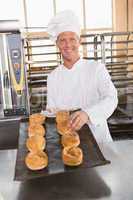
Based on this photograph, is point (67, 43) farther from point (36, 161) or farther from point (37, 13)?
point (37, 13)

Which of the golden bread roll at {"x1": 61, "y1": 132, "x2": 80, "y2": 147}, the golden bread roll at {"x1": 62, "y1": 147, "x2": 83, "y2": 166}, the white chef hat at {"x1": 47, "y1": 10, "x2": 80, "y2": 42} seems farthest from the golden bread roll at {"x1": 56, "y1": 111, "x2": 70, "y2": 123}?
the white chef hat at {"x1": 47, "y1": 10, "x2": 80, "y2": 42}

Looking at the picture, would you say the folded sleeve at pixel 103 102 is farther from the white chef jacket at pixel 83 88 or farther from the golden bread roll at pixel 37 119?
the golden bread roll at pixel 37 119

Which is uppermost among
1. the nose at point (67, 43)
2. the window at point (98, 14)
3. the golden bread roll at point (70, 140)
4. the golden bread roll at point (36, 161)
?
the window at point (98, 14)

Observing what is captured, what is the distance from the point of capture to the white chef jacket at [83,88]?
144cm

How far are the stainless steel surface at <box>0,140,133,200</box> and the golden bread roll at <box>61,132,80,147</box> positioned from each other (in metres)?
0.11

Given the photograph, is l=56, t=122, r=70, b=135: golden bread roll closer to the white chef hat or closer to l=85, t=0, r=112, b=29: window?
the white chef hat

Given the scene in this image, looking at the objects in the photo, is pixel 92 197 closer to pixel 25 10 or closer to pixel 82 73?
pixel 82 73

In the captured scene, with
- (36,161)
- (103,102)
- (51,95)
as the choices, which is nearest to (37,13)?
(51,95)

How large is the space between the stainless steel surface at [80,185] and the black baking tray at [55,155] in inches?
1.3

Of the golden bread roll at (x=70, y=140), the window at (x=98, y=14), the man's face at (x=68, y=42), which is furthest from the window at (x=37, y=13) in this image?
the golden bread roll at (x=70, y=140)

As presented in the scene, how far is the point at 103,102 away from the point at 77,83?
27 centimetres

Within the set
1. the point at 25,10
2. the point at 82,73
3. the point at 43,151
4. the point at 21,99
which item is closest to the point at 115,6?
the point at 25,10

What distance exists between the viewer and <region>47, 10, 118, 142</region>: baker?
134 cm

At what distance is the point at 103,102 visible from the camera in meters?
1.32
